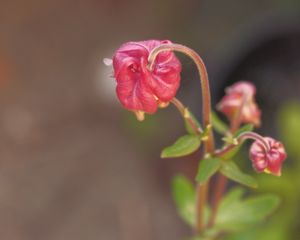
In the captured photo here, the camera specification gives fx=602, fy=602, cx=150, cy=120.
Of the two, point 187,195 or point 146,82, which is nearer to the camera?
point 146,82

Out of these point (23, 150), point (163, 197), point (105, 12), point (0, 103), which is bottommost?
point (163, 197)

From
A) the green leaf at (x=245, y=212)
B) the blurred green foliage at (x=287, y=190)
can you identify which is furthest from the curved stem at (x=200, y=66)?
the blurred green foliage at (x=287, y=190)

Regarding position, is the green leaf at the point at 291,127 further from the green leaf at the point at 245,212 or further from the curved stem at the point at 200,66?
the curved stem at the point at 200,66

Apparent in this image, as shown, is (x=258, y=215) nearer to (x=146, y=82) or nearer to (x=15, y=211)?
(x=146, y=82)


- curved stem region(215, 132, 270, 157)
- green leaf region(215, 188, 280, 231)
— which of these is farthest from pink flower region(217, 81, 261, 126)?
green leaf region(215, 188, 280, 231)

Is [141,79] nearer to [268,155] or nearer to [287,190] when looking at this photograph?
[268,155]

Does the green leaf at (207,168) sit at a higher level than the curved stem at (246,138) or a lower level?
lower

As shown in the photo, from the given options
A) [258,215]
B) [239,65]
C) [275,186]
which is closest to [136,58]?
[258,215]
